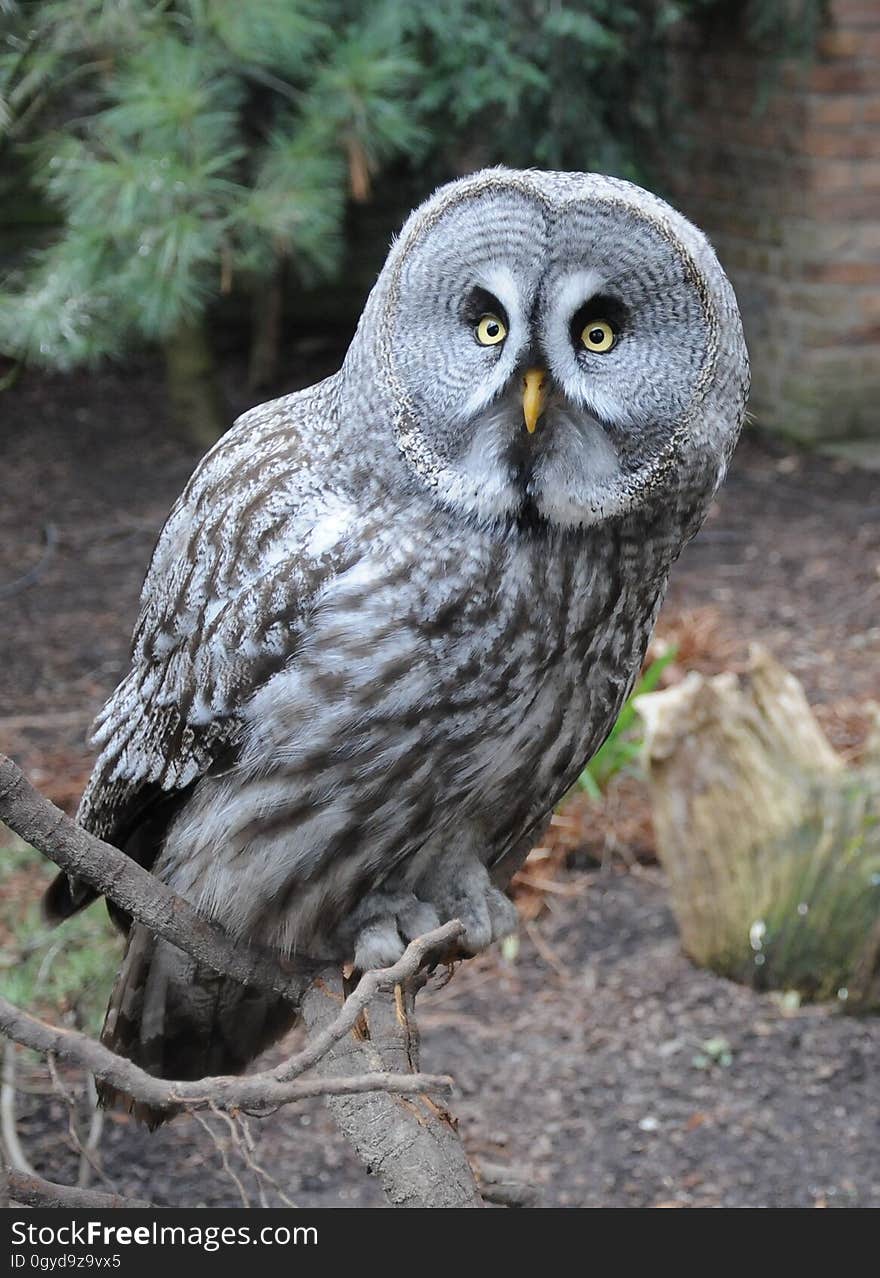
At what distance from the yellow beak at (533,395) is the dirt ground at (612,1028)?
1032mm

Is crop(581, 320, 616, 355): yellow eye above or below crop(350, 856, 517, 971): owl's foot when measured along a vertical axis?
above

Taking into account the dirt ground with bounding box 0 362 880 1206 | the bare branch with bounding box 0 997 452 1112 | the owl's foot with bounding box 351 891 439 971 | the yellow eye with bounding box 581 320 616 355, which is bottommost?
the dirt ground with bounding box 0 362 880 1206

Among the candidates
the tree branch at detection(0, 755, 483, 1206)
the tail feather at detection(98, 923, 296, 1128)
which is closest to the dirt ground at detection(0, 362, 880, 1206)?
the tail feather at detection(98, 923, 296, 1128)

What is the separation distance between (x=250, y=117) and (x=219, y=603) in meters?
3.49

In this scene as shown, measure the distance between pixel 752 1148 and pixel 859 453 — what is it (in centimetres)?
353

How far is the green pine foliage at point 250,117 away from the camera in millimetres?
3081

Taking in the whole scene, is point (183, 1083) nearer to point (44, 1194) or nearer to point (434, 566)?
point (44, 1194)

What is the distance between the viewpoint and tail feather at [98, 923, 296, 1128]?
193cm

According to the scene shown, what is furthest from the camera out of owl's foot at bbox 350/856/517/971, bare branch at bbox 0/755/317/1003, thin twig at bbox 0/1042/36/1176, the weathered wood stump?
the weathered wood stump

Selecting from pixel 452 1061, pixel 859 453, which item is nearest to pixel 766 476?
pixel 859 453

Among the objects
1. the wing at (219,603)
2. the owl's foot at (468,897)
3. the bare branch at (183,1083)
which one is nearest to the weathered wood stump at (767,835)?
the owl's foot at (468,897)

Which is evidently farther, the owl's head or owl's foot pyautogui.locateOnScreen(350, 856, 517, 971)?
owl's foot pyautogui.locateOnScreen(350, 856, 517, 971)

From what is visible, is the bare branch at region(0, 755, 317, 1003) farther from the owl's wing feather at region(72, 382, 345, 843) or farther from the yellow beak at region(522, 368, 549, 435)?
the yellow beak at region(522, 368, 549, 435)

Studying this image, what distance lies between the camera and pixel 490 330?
1.57 meters
